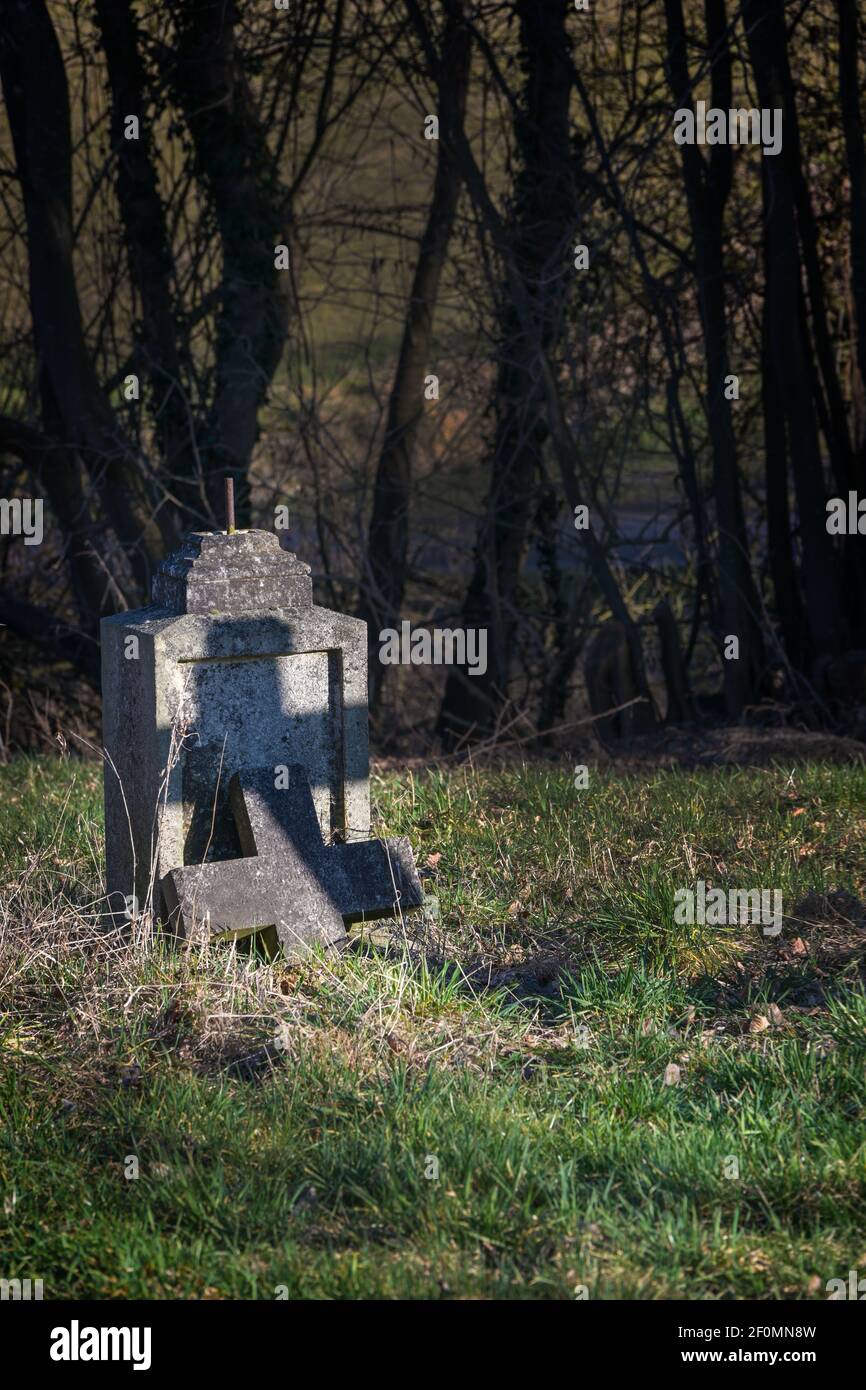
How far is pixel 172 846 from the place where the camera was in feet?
15.8

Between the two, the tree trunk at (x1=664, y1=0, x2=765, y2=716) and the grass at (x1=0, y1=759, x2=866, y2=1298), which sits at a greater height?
the tree trunk at (x1=664, y1=0, x2=765, y2=716)

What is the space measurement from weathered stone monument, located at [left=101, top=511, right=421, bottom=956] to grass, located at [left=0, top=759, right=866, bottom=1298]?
193 mm

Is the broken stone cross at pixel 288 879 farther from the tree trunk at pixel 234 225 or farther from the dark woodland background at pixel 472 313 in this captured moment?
the tree trunk at pixel 234 225

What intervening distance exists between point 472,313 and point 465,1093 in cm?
797

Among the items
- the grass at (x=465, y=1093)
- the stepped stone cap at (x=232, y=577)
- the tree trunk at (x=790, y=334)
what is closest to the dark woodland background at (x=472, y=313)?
the tree trunk at (x=790, y=334)

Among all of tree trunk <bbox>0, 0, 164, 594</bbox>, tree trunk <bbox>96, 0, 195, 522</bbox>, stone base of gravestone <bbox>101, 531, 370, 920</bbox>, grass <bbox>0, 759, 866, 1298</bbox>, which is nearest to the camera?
grass <bbox>0, 759, 866, 1298</bbox>

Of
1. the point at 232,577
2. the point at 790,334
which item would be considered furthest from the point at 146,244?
the point at 232,577

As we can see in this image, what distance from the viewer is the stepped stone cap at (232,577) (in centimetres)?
482

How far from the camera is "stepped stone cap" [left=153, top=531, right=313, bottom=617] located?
15.8 feet

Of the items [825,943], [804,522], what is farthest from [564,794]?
[804,522]

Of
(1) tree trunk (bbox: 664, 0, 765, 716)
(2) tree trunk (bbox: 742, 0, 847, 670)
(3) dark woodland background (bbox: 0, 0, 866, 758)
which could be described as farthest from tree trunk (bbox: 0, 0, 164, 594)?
(2) tree trunk (bbox: 742, 0, 847, 670)

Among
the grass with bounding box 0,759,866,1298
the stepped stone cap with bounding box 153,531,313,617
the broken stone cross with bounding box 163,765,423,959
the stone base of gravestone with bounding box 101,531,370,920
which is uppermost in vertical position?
the stepped stone cap with bounding box 153,531,313,617

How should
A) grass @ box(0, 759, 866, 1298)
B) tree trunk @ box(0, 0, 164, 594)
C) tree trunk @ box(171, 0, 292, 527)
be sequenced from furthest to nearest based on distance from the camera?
tree trunk @ box(171, 0, 292, 527) < tree trunk @ box(0, 0, 164, 594) < grass @ box(0, 759, 866, 1298)

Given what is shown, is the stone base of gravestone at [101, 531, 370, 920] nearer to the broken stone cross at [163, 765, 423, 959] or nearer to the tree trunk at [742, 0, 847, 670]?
the broken stone cross at [163, 765, 423, 959]
